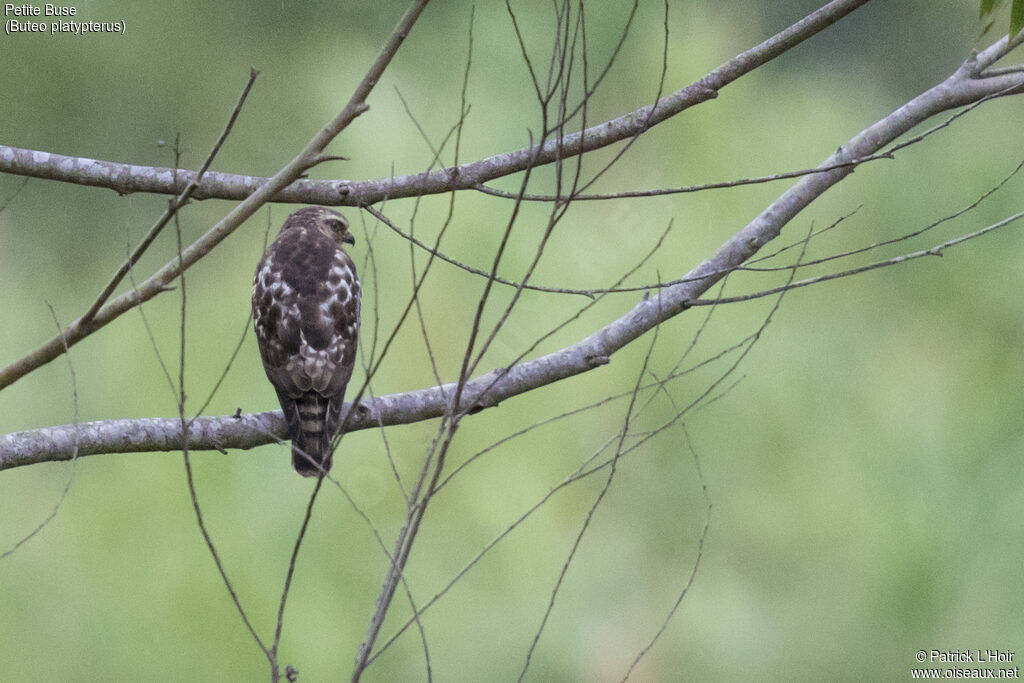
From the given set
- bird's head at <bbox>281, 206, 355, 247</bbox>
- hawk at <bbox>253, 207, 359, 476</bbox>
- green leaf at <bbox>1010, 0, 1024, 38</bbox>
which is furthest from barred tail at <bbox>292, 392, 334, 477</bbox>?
green leaf at <bbox>1010, 0, 1024, 38</bbox>

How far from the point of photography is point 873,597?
6.14 meters

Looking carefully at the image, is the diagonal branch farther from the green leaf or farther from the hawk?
the hawk

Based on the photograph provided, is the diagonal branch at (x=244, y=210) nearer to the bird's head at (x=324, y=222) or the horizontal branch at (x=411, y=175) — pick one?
the horizontal branch at (x=411, y=175)

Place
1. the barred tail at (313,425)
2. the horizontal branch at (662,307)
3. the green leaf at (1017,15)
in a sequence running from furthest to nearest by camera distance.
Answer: the barred tail at (313,425) < the horizontal branch at (662,307) < the green leaf at (1017,15)

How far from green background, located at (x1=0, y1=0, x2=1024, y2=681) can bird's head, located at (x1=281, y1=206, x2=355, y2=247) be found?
92.9 inches

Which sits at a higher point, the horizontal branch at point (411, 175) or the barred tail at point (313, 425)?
the horizontal branch at point (411, 175)

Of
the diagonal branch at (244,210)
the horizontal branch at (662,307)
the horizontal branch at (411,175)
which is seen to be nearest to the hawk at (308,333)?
the horizontal branch at (662,307)

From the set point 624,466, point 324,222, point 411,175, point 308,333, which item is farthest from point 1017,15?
point 624,466

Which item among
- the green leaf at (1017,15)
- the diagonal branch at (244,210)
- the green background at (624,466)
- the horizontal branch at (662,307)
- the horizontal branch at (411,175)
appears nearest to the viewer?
the diagonal branch at (244,210)

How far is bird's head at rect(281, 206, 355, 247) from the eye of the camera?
11.2ft

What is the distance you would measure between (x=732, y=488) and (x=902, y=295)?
1.88 metres

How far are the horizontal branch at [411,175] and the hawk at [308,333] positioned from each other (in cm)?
82

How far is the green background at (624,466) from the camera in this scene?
5891 millimetres

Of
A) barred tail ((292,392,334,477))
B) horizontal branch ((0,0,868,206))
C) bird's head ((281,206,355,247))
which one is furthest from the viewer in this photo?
bird's head ((281,206,355,247))
